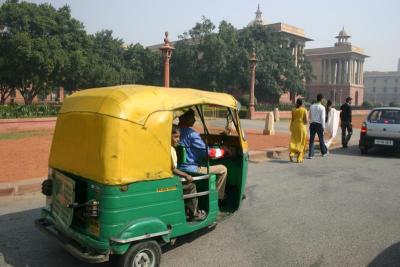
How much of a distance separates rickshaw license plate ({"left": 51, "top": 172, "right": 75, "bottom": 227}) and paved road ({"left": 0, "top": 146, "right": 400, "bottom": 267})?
484 mm

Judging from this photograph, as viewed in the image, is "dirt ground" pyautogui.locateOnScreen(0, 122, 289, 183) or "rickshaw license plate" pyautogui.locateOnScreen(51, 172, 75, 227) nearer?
"rickshaw license plate" pyautogui.locateOnScreen(51, 172, 75, 227)

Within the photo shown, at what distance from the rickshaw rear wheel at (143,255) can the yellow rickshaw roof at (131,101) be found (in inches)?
45.6

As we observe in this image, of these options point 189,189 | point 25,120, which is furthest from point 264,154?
point 25,120

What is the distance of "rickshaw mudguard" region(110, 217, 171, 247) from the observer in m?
3.46

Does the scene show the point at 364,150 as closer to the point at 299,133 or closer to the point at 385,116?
the point at 385,116

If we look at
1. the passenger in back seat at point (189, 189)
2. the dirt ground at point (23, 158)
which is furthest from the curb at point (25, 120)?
the passenger in back seat at point (189, 189)

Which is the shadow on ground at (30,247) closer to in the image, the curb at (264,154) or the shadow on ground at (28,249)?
the shadow on ground at (28,249)

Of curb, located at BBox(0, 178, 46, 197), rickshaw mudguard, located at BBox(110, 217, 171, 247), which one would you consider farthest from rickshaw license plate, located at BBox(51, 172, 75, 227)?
curb, located at BBox(0, 178, 46, 197)

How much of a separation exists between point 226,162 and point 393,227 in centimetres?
245

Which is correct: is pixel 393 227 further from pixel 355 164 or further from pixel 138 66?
pixel 138 66

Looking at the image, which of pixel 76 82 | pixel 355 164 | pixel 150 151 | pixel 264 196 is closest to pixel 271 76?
pixel 76 82

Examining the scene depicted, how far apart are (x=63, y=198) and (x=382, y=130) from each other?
10393mm

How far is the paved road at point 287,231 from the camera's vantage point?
4211 mm

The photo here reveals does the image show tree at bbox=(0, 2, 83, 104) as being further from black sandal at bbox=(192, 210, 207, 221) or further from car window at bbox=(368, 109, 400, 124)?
black sandal at bbox=(192, 210, 207, 221)
